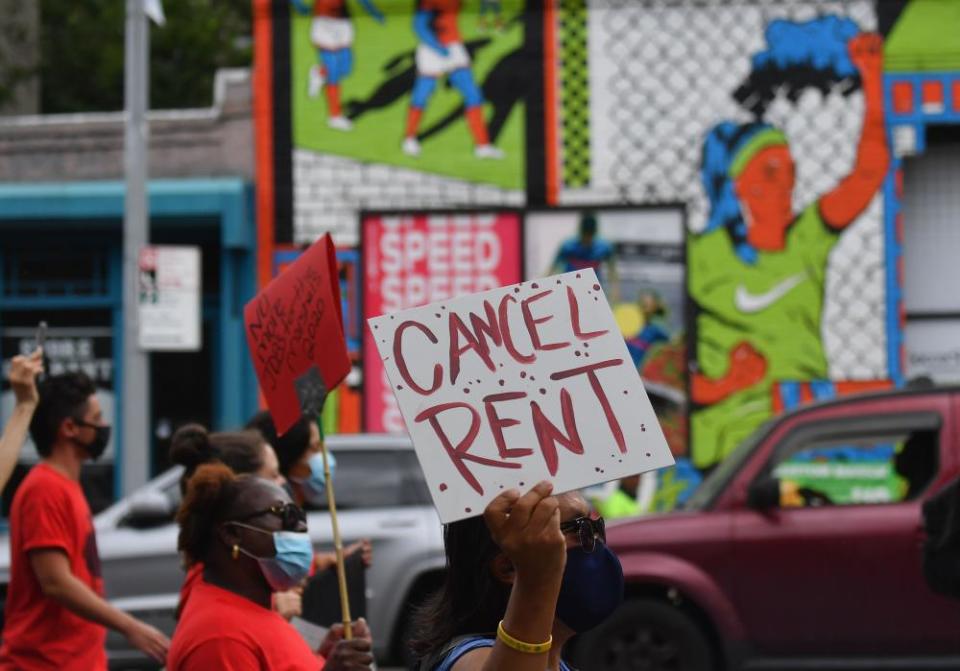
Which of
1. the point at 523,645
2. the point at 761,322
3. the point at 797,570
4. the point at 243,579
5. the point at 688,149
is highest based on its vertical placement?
the point at 688,149

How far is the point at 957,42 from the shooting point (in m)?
15.4

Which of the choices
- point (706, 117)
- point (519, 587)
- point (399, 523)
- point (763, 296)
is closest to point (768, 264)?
point (763, 296)

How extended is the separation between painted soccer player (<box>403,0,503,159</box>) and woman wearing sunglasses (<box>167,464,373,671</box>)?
1198cm

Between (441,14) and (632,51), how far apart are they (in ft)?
6.51

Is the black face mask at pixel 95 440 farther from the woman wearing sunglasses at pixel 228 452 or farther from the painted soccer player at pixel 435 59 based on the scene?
the painted soccer player at pixel 435 59

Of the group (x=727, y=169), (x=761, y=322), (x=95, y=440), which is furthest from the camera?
(x=727, y=169)

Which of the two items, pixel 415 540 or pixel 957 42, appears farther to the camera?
pixel 957 42

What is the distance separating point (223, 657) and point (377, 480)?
6.68 meters

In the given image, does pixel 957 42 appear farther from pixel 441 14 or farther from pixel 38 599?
pixel 38 599

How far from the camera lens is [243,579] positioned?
3.93 meters

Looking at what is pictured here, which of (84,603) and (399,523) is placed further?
(399,523)

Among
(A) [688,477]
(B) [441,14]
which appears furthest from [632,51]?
(A) [688,477]

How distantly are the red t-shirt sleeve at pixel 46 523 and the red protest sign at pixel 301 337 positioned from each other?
1.16 meters

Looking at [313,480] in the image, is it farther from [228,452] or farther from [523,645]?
[523,645]
